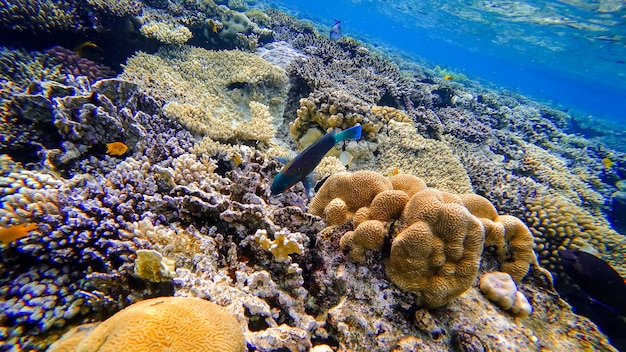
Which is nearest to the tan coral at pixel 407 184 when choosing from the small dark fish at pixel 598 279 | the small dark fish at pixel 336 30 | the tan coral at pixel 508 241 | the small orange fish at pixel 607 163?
the tan coral at pixel 508 241

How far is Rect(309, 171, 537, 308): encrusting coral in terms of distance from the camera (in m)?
2.05

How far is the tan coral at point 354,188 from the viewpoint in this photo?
8.63ft

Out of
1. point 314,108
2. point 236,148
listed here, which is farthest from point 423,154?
point 236,148

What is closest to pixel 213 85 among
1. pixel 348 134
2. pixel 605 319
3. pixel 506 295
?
pixel 348 134

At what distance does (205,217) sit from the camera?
2.62 meters

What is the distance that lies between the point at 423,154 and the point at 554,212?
2518mm

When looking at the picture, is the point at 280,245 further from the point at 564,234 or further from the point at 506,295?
the point at 564,234

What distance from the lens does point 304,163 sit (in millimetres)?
2400

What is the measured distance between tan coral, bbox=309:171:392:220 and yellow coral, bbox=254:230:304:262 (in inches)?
28.2

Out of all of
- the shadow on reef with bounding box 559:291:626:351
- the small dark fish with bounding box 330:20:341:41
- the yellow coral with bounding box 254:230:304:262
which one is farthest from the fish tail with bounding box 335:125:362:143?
the small dark fish with bounding box 330:20:341:41

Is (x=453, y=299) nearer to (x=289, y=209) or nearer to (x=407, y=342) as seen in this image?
(x=407, y=342)

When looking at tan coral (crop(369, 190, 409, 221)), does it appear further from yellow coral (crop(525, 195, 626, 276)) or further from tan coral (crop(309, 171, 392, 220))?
yellow coral (crop(525, 195, 626, 276))

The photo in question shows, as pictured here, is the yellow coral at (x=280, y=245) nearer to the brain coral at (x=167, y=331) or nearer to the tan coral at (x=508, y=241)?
the brain coral at (x=167, y=331)

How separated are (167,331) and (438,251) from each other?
73.8 inches
